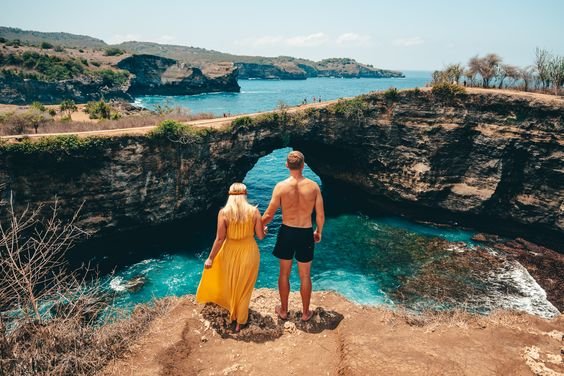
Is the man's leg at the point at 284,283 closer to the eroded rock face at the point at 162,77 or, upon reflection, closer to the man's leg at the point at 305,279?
the man's leg at the point at 305,279

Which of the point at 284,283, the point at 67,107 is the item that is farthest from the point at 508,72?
the point at 67,107

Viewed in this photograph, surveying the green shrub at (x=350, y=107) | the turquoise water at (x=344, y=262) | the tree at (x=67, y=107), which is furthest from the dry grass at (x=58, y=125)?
the tree at (x=67, y=107)

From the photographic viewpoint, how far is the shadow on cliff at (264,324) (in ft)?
25.0

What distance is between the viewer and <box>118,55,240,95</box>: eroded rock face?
4114 inches

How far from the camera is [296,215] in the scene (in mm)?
7363

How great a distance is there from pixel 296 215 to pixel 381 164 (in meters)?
24.0

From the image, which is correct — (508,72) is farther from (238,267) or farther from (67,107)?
(67,107)

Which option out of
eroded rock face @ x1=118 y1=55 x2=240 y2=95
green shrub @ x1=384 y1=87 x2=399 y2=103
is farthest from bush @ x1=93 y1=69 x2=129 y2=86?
green shrub @ x1=384 y1=87 x2=399 y2=103

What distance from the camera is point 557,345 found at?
793 centimetres

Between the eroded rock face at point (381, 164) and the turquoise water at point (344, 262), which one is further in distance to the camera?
the eroded rock face at point (381, 164)

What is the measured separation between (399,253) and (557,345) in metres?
16.5

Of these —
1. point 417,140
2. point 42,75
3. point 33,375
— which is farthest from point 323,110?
point 42,75

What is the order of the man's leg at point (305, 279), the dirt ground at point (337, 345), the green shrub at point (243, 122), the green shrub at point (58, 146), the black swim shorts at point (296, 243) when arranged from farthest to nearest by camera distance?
the green shrub at point (243, 122), the green shrub at point (58, 146), the man's leg at point (305, 279), the black swim shorts at point (296, 243), the dirt ground at point (337, 345)

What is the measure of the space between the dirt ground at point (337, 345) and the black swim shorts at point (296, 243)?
5.24ft
